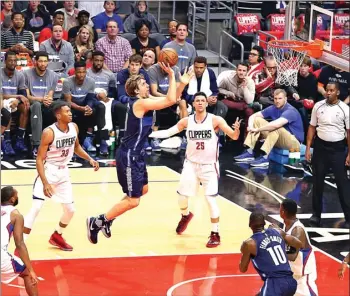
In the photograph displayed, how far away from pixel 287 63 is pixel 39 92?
12.8ft

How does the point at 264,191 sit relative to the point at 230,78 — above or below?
below

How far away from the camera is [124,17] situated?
19406mm

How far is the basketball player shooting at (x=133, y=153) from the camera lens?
10625 mm

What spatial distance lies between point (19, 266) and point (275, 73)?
910 centimetres

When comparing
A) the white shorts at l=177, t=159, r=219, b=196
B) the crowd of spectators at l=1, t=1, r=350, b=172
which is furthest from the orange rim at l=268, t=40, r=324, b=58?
the crowd of spectators at l=1, t=1, r=350, b=172

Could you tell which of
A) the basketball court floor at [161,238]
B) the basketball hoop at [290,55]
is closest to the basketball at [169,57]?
the basketball hoop at [290,55]

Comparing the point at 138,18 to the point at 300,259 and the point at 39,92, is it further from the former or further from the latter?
the point at 300,259

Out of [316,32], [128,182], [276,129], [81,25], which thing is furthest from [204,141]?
[81,25]

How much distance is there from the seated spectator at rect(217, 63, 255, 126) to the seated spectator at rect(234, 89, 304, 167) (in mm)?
856

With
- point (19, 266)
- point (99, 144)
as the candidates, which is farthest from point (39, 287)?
point (99, 144)

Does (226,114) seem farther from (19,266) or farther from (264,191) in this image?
(19,266)

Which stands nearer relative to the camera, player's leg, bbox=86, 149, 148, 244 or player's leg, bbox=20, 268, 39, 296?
player's leg, bbox=20, 268, 39, 296

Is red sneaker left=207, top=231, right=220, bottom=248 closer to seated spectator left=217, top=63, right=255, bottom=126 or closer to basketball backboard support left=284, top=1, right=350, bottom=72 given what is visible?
basketball backboard support left=284, top=1, right=350, bottom=72

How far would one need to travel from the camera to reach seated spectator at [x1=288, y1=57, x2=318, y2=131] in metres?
16.7
